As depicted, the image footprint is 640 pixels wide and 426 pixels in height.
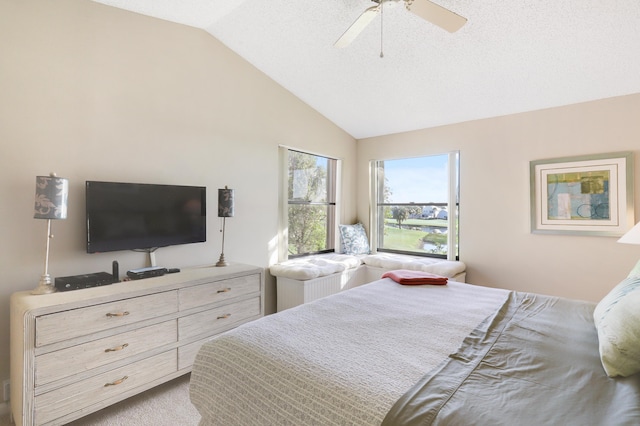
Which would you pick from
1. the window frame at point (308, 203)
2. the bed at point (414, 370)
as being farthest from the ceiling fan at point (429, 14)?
the window frame at point (308, 203)

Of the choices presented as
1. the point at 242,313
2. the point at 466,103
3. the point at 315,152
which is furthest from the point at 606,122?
the point at 242,313

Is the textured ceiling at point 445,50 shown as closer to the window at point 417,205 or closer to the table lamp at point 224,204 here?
the window at point 417,205

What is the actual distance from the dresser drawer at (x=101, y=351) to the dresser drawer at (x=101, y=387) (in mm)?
76

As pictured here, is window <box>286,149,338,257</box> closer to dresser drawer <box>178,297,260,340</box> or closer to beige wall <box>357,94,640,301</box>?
dresser drawer <box>178,297,260,340</box>

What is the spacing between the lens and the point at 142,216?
234cm

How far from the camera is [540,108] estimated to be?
3.10 m

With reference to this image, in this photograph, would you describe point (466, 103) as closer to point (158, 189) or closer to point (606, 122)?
point (606, 122)

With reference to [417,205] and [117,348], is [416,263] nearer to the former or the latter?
[417,205]

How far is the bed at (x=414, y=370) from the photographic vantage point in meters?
0.83

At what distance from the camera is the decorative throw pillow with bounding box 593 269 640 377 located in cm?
92

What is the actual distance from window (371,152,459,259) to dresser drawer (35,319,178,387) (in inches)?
120

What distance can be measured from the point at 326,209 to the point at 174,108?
231cm

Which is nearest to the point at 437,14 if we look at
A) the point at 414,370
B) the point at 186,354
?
the point at 414,370

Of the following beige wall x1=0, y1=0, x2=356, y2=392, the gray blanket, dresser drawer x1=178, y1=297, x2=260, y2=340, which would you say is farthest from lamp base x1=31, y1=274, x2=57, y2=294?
the gray blanket
